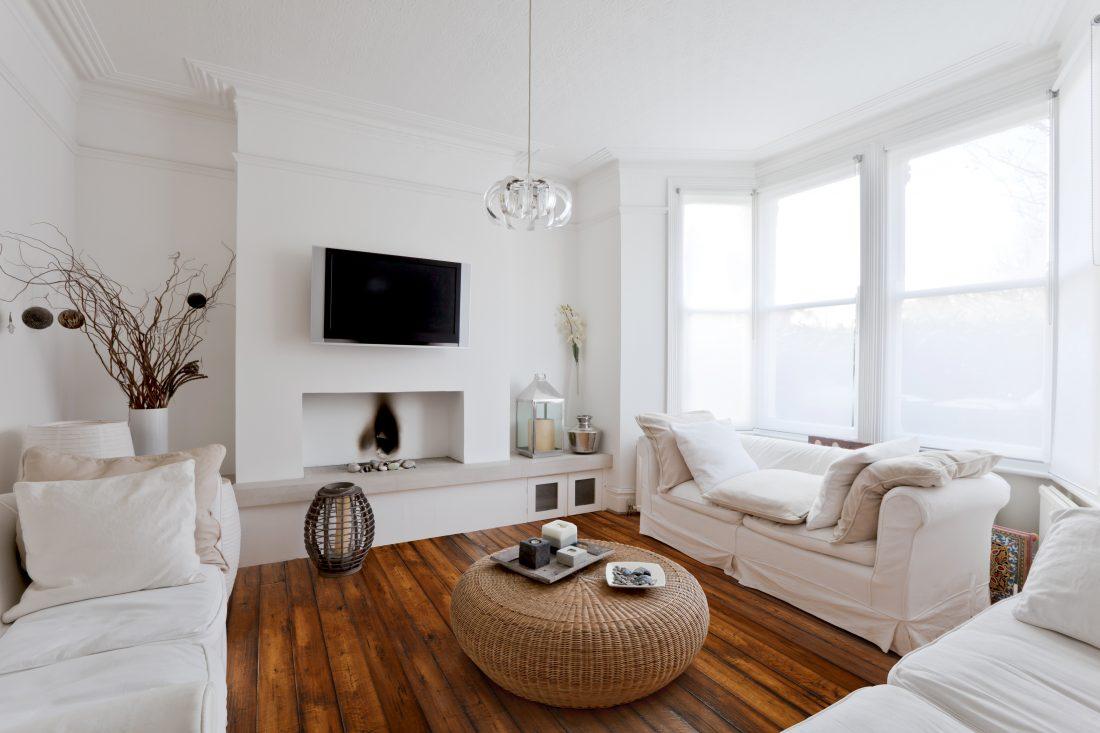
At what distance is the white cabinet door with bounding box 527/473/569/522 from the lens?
406 cm

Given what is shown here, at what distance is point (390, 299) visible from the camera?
11.5ft

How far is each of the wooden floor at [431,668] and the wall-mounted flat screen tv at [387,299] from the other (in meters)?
1.53

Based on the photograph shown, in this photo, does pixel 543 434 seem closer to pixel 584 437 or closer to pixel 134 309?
pixel 584 437

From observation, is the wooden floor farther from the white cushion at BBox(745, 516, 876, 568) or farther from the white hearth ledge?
the white hearth ledge

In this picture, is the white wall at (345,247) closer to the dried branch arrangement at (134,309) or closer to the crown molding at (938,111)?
the dried branch arrangement at (134,309)

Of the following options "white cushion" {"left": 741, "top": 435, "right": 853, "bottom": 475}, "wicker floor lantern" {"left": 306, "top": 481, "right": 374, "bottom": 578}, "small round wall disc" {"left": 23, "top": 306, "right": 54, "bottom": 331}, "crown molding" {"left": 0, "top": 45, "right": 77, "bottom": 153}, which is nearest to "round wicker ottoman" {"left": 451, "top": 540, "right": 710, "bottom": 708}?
Result: "wicker floor lantern" {"left": 306, "top": 481, "right": 374, "bottom": 578}

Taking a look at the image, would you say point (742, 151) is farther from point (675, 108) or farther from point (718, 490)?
point (718, 490)

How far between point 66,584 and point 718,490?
2933mm

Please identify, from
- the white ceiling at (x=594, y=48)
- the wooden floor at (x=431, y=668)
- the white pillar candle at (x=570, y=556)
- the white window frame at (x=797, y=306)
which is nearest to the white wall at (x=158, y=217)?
the white ceiling at (x=594, y=48)

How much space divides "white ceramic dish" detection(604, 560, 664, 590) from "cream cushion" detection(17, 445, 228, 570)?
63.6 inches

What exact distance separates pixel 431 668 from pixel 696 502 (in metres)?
1.85

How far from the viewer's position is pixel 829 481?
8.23ft

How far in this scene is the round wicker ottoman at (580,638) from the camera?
5.60 feet

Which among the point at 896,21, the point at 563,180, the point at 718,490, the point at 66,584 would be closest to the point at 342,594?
the point at 66,584
